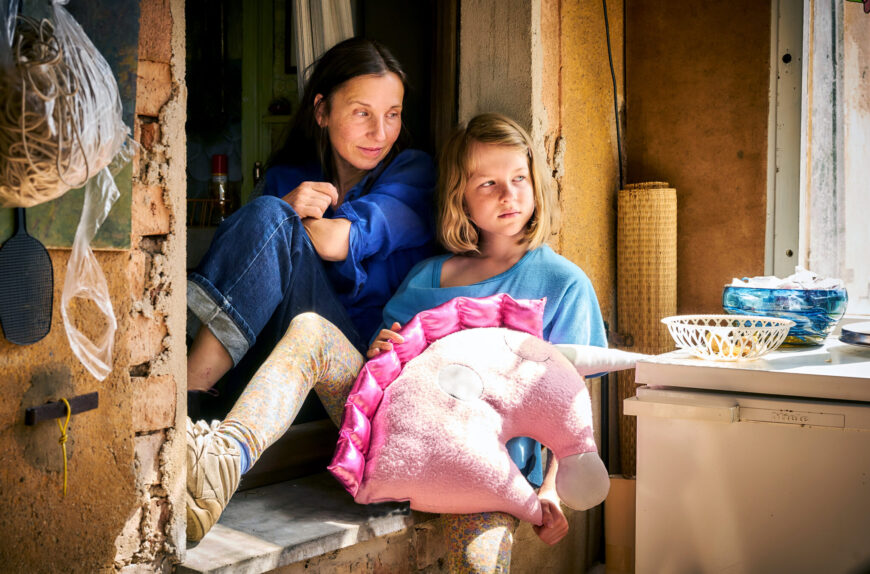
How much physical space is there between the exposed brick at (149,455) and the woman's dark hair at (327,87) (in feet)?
3.81

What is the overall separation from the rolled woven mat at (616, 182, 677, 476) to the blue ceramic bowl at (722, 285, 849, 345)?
53 cm

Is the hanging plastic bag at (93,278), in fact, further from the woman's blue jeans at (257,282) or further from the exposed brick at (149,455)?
the woman's blue jeans at (257,282)

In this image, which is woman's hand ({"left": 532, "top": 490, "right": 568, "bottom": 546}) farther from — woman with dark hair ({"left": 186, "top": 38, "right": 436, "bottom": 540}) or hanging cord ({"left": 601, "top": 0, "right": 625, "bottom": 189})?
hanging cord ({"left": 601, "top": 0, "right": 625, "bottom": 189})

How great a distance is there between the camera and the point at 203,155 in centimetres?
372

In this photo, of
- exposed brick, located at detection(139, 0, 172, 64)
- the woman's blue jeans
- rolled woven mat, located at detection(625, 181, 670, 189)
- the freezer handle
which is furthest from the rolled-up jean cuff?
rolled woven mat, located at detection(625, 181, 670, 189)

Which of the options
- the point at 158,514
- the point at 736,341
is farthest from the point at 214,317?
the point at 736,341

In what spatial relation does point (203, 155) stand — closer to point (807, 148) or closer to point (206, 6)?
point (206, 6)

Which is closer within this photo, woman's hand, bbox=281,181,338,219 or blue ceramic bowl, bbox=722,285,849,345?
blue ceramic bowl, bbox=722,285,849,345

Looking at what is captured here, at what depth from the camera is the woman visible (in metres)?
1.75

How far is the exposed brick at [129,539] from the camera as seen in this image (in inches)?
51.6

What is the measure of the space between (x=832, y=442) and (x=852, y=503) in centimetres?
12

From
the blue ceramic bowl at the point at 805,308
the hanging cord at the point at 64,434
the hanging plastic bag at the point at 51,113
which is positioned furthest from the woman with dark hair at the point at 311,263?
the blue ceramic bowl at the point at 805,308

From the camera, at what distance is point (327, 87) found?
2.22 m

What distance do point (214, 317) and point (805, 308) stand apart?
4.54 ft
